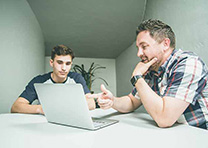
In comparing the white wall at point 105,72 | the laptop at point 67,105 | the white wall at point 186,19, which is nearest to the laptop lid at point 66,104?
the laptop at point 67,105

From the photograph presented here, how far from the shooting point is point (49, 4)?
2.66 m

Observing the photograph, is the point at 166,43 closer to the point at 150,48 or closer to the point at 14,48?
the point at 150,48

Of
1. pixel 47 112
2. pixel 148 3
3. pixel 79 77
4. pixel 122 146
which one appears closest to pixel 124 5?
pixel 148 3

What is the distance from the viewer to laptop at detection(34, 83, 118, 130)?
80 centimetres

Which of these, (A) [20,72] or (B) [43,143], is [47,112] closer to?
(B) [43,143]

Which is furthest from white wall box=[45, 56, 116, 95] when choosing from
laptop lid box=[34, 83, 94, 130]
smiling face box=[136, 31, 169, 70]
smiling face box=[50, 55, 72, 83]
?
laptop lid box=[34, 83, 94, 130]

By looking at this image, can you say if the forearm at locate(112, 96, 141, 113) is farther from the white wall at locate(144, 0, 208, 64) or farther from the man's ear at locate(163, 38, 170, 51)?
the white wall at locate(144, 0, 208, 64)

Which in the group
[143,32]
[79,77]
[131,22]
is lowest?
[79,77]

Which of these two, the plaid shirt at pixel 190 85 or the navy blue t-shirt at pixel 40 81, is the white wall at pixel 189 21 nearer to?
the plaid shirt at pixel 190 85

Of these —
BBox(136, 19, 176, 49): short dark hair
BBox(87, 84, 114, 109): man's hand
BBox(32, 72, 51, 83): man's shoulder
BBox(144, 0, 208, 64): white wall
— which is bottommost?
BBox(87, 84, 114, 109): man's hand

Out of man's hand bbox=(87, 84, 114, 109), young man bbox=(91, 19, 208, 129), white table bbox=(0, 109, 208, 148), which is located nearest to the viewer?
white table bbox=(0, 109, 208, 148)

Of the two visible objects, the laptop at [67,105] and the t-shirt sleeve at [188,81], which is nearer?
the laptop at [67,105]

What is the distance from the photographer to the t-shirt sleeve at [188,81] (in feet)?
3.04

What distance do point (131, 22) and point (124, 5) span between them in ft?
1.44
